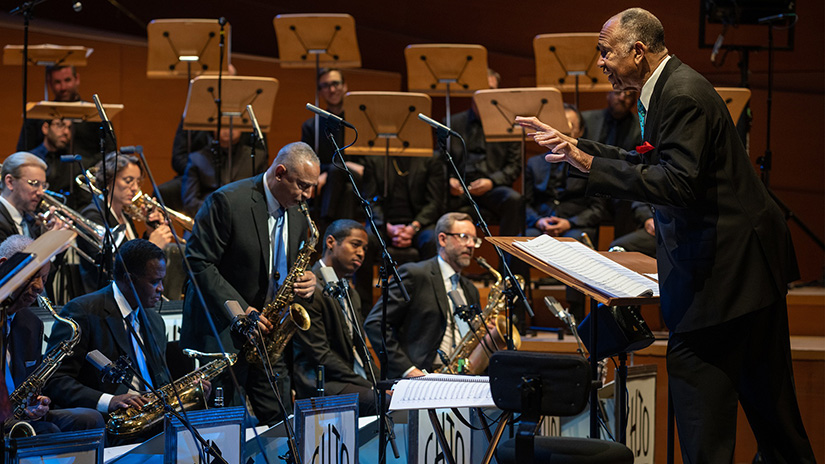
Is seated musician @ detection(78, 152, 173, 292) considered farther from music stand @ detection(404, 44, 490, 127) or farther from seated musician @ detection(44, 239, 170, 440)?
music stand @ detection(404, 44, 490, 127)

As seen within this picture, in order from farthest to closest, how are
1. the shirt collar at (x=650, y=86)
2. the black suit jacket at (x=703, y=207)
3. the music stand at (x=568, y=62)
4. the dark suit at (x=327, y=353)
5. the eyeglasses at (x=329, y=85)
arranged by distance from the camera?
the eyeglasses at (x=329, y=85) → the music stand at (x=568, y=62) → the dark suit at (x=327, y=353) → the shirt collar at (x=650, y=86) → the black suit jacket at (x=703, y=207)

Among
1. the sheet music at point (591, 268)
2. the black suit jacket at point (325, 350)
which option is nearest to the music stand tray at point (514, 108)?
the black suit jacket at point (325, 350)

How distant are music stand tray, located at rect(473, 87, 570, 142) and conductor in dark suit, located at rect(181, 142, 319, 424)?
2.22 meters

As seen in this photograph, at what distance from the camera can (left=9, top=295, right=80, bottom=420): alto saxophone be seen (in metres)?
3.39

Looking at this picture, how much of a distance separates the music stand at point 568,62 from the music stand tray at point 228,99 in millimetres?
1956

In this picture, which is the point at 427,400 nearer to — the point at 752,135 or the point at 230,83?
the point at 230,83

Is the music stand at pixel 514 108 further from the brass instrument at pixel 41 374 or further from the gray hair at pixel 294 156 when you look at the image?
the brass instrument at pixel 41 374

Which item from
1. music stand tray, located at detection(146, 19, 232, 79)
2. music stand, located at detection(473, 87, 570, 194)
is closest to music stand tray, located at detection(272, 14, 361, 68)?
music stand tray, located at detection(146, 19, 232, 79)

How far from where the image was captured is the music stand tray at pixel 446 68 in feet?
21.4

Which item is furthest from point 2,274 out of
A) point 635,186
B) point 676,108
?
point 676,108

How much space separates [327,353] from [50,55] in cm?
337

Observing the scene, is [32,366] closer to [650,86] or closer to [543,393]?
[543,393]

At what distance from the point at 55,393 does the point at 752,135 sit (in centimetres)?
684

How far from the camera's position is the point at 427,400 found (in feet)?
7.97
